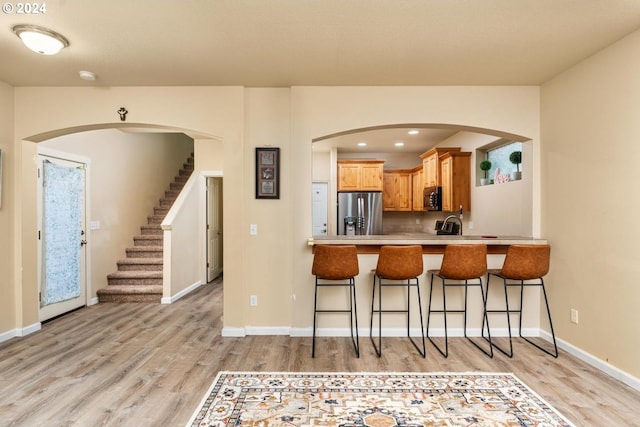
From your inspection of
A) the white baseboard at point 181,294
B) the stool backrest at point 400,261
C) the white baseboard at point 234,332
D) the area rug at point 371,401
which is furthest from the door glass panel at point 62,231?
the stool backrest at point 400,261

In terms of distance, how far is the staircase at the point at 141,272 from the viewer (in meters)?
4.84

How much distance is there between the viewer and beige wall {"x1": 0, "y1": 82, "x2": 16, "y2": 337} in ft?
10.9

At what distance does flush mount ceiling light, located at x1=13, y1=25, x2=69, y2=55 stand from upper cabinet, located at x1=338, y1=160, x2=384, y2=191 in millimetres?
4990

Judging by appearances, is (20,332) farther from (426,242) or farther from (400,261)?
(426,242)

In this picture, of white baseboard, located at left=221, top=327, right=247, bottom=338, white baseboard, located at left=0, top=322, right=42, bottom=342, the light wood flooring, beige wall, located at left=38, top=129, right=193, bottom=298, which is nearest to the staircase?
beige wall, located at left=38, top=129, right=193, bottom=298

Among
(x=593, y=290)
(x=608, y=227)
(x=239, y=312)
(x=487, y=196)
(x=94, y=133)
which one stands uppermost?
(x=94, y=133)

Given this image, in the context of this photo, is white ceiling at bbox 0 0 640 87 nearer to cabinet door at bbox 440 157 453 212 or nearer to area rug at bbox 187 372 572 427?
cabinet door at bbox 440 157 453 212

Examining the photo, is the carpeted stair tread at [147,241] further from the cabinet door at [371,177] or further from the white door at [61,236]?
the cabinet door at [371,177]

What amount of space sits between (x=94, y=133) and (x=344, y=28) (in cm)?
426

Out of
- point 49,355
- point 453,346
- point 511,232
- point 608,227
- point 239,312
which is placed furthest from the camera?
point 511,232

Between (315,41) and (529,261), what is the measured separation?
271cm

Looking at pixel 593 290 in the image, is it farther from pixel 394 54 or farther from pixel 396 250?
pixel 394 54

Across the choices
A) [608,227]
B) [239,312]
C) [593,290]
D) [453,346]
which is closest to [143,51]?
[239,312]

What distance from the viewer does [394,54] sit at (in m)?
2.74
